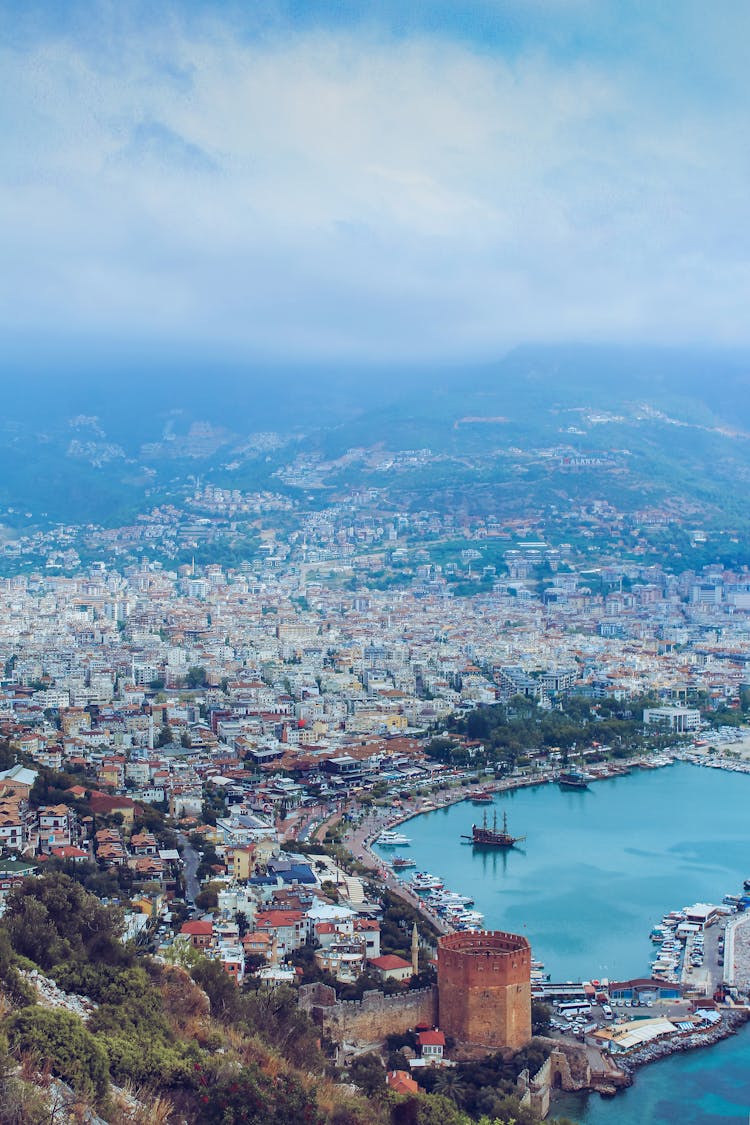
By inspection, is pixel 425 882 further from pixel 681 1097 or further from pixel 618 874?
pixel 681 1097

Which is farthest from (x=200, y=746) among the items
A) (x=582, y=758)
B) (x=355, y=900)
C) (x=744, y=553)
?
(x=744, y=553)

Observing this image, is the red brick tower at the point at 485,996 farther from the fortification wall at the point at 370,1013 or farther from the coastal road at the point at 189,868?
the coastal road at the point at 189,868

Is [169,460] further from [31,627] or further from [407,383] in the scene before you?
[31,627]

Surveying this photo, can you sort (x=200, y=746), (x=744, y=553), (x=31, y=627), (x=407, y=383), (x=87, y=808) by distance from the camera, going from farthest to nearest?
(x=407, y=383)
(x=744, y=553)
(x=31, y=627)
(x=200, y=746)
(x=87, y=808)

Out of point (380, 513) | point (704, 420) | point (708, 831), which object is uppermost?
point (704, 420)

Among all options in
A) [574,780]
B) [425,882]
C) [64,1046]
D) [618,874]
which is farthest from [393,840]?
[64,1046]

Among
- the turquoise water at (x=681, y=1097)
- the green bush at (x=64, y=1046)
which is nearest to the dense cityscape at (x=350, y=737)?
the turquoise water at (x=681, y=1097)

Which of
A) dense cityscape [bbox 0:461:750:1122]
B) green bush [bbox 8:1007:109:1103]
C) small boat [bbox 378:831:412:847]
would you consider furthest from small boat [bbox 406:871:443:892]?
green bush [bbox 8:1007:109:1103]
